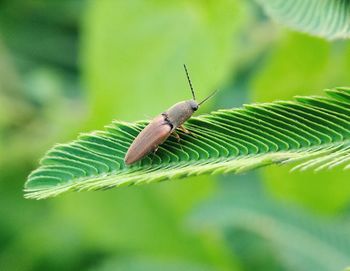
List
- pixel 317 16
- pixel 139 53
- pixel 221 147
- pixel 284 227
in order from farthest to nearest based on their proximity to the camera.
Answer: pixel 139 53, pixel 284 227, pixel 317 16, pixel 221 147

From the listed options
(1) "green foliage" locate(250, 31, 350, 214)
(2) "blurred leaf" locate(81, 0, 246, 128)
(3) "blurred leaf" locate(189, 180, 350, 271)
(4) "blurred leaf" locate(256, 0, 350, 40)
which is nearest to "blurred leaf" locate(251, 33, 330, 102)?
(1) "green foliage" locate(250, 31, 350, 214)

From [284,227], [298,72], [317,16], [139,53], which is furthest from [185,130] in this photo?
[139,53]

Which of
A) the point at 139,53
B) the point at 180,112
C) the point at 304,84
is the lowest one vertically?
the point at 304,84

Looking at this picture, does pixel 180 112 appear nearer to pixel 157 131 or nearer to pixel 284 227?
pixel 157 131

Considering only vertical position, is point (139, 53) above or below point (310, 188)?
above

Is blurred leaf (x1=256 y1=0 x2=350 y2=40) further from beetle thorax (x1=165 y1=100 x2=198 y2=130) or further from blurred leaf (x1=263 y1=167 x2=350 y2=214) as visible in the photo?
blurred leaf (x1=263 y1=167 x2=350 y2=214)

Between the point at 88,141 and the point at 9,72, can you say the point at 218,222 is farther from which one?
the point at 9,72
